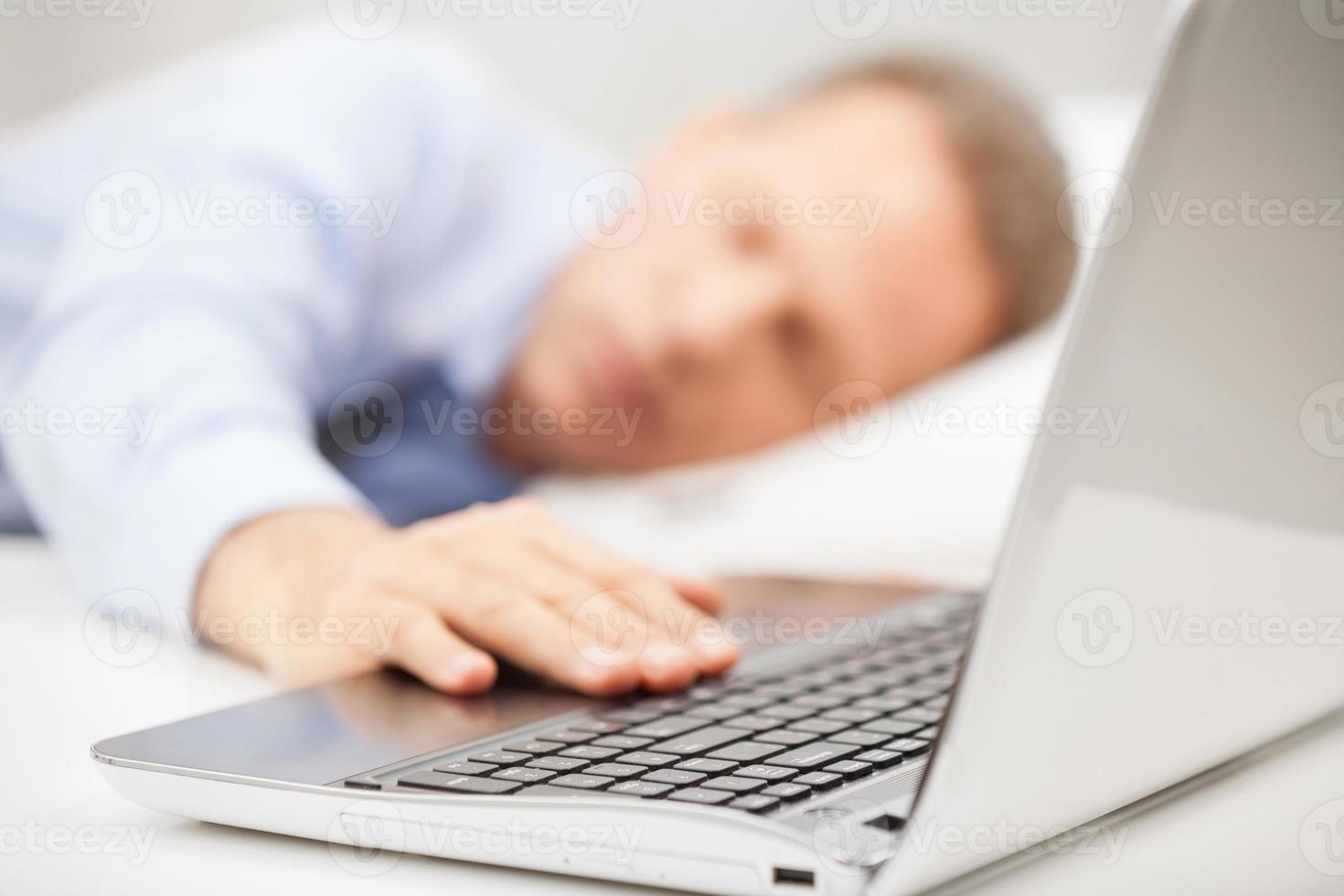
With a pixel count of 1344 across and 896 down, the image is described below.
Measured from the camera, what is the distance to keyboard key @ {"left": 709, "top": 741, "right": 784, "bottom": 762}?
1.14 ft

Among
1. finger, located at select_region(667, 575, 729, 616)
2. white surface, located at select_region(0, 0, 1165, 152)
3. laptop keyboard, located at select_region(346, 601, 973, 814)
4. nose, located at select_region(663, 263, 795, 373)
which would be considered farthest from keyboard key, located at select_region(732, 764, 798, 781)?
white surface, located at select_region(0, 0, 1165, 152)

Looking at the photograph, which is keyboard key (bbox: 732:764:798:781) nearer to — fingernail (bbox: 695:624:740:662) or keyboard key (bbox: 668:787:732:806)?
keyboard key (bbox: 668:787:732:806)

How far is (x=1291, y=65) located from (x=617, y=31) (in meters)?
1.49

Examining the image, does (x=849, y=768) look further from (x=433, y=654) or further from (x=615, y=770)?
(x=433, y=654)

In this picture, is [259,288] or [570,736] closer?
[570,736]

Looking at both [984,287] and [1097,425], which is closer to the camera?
[1097,425]

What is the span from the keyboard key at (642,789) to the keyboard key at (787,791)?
3 cm

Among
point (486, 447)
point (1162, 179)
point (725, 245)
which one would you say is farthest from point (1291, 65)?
point (486, 447)

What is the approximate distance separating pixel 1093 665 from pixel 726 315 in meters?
0.66

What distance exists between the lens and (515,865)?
1.05 ft

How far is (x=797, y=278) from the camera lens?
934 millimetres

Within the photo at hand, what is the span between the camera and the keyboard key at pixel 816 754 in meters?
0.34

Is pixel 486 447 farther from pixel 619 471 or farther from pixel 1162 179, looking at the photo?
pixel 1162 179

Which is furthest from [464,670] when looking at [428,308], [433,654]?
[428,308]
